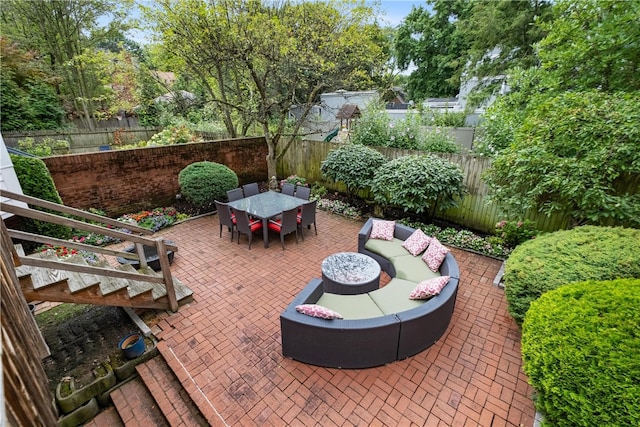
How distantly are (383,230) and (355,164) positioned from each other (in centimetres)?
269

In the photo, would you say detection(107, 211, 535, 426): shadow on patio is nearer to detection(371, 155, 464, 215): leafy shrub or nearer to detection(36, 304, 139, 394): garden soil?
detection(36, 304, 139, 394): garden soil

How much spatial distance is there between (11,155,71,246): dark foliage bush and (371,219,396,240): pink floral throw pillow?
663 centimetres

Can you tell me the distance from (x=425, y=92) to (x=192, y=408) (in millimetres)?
23243

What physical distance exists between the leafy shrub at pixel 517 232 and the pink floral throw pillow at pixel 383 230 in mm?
2553

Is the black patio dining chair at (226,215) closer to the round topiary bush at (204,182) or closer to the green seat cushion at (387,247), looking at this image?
the round topiary bush at (204,182)

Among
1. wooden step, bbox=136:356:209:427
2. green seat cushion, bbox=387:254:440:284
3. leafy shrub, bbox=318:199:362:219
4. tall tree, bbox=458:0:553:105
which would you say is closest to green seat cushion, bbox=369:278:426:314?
green seat cushion, bbox=387:254:440:284

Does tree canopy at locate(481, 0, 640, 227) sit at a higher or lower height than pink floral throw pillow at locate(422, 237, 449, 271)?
higher

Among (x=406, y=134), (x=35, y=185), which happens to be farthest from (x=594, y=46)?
(x=35, y=185)

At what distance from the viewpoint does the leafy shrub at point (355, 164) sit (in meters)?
7.54

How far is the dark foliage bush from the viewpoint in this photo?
18.5 feet

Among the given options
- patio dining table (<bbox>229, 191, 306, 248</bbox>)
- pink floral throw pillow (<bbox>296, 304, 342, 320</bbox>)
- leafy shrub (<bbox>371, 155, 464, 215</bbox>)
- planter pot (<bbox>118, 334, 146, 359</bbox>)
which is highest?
leafy shrub (<bbox>371, 155, 464, 215</bbox>)

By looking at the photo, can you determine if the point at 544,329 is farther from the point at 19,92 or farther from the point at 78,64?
the point at 19,92

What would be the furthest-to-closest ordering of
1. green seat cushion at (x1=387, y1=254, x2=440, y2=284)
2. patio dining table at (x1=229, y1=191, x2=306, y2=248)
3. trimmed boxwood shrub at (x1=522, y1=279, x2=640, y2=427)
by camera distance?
patio dining table at (x1=229, y1=191, x2=306, y2=248), green seat cushion at (x1=387, y1=254, x2=440, y2=284), trimmed boxwood shrub at (x1=522, y1=279, x2=640, y2=427)

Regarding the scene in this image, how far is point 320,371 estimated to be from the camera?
3355 millimetres
